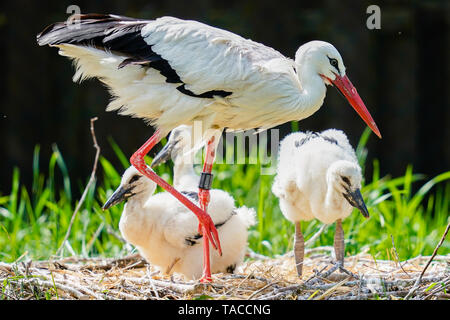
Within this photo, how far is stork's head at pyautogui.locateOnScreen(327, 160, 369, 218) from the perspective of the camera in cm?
392

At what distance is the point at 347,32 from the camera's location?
19.8 feet

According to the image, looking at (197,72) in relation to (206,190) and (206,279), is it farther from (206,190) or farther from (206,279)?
(206,279)

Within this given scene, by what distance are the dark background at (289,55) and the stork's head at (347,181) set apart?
7.12ft

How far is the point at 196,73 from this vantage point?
3.84 m

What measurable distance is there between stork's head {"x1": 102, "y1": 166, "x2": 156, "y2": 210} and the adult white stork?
0.81 ft

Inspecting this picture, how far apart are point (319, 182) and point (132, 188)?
102 centimetres

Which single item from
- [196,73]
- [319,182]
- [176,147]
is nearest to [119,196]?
[176,147]

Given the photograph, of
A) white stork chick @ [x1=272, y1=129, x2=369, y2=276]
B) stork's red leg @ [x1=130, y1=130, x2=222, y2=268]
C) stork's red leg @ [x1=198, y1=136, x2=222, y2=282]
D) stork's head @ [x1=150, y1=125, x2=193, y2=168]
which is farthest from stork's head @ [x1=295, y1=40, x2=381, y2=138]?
stork's head @ [x1=150, y1=125, x2=193, y2=168]

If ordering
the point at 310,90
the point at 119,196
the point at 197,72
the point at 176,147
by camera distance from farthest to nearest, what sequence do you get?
the point at 176,147
the point at 119,196
the point at 310,90
the point at 197,72

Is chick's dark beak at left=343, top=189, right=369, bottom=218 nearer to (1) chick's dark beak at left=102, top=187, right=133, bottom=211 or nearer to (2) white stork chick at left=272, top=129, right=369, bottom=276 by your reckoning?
(2) white stork chick at left=272, top=129, right=369, bottom=276

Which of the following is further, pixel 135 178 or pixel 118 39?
pixel 135 178

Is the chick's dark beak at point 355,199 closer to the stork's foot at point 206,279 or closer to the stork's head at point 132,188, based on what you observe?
the stork's foot at point 206,279
